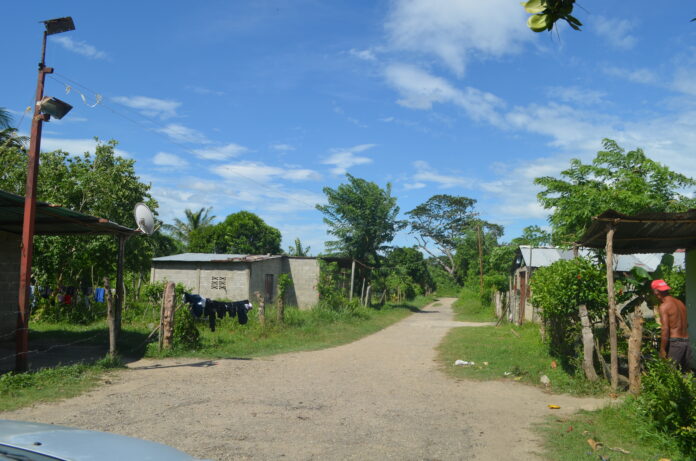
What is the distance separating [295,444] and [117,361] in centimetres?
610

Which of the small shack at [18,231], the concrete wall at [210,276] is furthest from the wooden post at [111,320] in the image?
the concrete wall at [210,276]

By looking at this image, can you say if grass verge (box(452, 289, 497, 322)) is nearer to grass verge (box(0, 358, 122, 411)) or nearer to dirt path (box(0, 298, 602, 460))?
dirt path (box(0, 298, 602, 460))

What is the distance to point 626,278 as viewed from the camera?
9.75m

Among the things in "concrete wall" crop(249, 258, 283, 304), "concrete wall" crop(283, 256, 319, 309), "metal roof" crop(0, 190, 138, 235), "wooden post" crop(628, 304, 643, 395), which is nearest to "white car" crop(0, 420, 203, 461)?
"wooden post" crop(628, 304, 643, 395)

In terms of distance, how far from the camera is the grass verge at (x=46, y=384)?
24.5 feet

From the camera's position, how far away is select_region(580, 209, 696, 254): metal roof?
7359 mm

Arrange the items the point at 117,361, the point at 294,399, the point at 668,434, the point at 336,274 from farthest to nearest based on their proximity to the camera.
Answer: the point at 336,274 → the point at 117,361 → the point at 294,399 → the point at 668,434

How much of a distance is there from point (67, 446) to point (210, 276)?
21243mm

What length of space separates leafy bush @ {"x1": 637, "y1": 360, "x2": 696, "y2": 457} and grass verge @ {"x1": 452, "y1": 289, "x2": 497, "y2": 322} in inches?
771

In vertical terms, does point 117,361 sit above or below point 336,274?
below

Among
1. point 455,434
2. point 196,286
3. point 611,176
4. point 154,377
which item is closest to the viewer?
point 455,434

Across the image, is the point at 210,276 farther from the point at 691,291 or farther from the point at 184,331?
the point at 691,291

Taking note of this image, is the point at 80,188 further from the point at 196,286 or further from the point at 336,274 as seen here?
the point at 336,274

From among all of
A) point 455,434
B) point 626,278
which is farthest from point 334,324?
point 455,434
